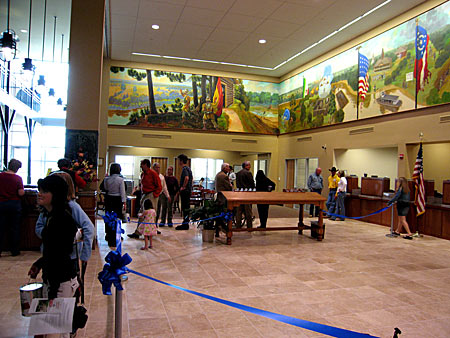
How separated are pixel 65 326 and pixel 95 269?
10.9 ft

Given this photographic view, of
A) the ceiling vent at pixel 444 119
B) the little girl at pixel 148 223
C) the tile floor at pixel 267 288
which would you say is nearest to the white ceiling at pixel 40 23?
the little girl at pixel 148 223

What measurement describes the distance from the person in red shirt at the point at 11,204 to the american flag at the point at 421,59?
382 inches

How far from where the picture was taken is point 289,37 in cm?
1165

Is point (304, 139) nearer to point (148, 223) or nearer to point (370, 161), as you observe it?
point (370, 161)

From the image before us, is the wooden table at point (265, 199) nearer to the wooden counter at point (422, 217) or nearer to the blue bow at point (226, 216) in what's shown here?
the blue bow at point (226, 216)

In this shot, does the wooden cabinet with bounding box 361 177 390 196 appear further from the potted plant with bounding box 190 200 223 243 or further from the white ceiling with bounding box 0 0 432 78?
the potted plant with bounding box 190 200 223 243

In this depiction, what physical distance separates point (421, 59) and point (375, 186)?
3.87 meters

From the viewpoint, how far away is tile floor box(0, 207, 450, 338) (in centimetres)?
330

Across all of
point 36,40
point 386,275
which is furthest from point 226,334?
point 36,40

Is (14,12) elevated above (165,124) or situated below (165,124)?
above

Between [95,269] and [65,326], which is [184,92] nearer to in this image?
[95,269]

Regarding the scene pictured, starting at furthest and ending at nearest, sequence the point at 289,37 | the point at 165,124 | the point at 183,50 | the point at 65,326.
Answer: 1. the point at 165,124
2. the point at 183,50
3. the point at 289,37
4. the point at 65,326

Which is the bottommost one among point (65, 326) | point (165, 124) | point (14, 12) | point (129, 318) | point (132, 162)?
point (129, 318)

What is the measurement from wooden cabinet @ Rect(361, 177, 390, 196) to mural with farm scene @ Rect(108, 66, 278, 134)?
259 inches
